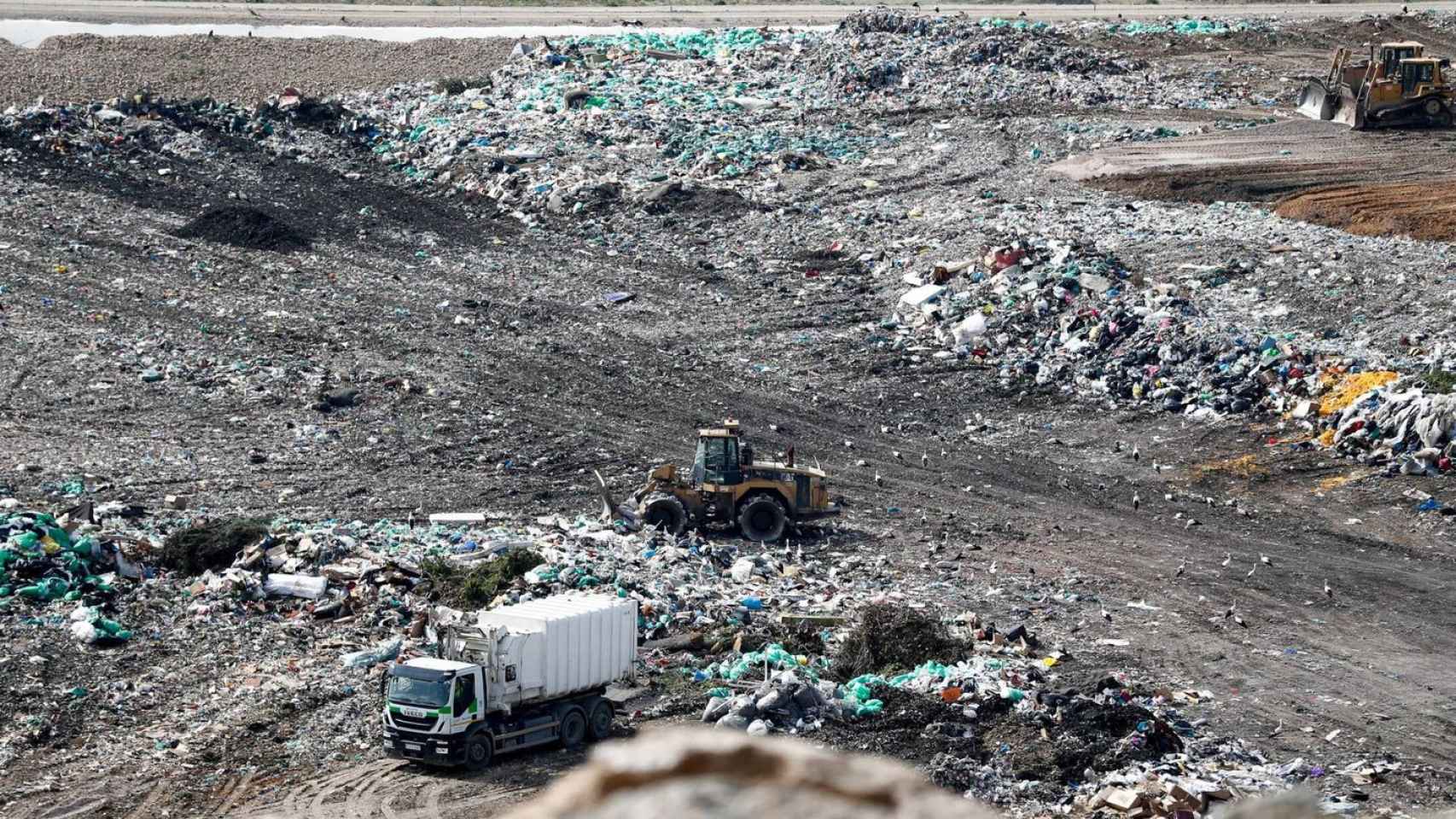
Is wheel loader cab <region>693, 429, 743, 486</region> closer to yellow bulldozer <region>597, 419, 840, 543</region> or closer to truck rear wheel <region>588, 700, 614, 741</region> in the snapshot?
yellow bulldozer <region>597, 419, 840, 543</region>

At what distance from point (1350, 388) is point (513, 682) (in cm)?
1347

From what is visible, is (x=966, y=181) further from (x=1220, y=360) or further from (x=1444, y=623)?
(x=1444, y=623)

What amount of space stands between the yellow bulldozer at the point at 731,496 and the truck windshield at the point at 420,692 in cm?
643

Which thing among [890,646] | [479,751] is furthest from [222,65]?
[479,751]

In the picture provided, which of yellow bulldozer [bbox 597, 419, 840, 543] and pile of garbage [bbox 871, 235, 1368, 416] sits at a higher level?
pile of garbage [bbox 871, 235, 1368, 416]

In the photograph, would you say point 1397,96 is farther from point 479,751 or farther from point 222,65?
point 479,751

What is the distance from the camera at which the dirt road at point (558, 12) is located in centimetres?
4584

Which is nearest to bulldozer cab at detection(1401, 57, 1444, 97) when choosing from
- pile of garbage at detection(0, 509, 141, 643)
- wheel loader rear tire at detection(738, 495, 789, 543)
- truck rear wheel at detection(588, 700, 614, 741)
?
wheel loader rear tire at detection(738, 495, 789, 543)

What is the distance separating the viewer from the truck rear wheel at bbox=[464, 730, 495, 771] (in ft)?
43.9

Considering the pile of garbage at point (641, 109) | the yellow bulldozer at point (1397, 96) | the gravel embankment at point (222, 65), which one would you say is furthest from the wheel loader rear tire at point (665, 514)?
the gravel embankment at point (222, 65)

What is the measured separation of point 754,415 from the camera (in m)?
23.8

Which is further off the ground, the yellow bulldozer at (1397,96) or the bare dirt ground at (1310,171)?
the yellow bulldozer at (1397,96)

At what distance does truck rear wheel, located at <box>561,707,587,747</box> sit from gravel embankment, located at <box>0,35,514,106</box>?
28.5m

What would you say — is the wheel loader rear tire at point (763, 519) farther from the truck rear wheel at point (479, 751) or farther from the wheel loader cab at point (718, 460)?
the truck rear wheel at point (479, 751)
